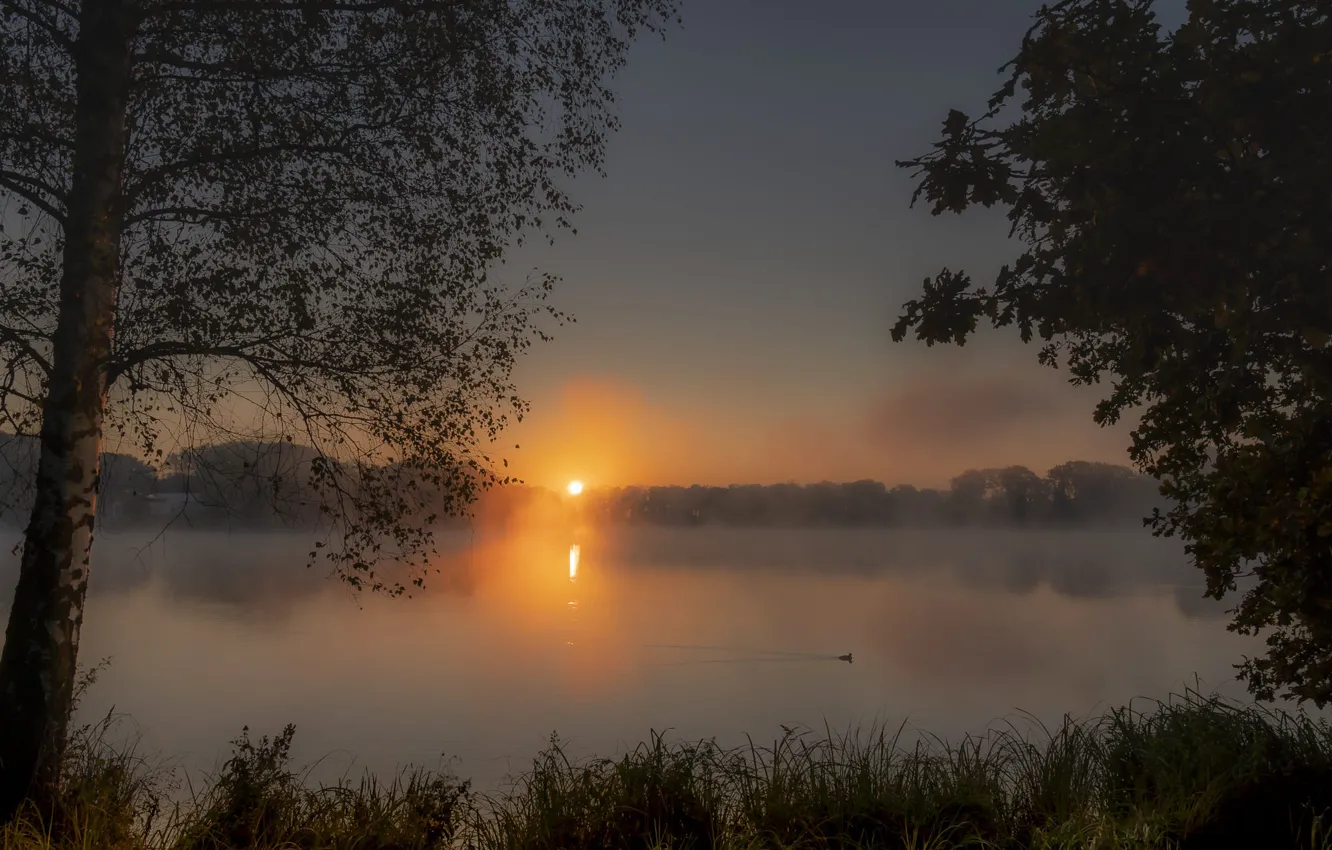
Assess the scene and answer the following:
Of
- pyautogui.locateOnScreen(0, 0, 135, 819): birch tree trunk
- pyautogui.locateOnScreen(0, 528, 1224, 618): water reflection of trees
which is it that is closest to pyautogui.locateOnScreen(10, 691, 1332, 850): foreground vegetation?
pyautogui.locateOnScreen(0, 0, 135, 819): birch tree trunk

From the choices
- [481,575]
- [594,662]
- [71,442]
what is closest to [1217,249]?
[71,442]

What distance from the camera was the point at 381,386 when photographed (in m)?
12.1

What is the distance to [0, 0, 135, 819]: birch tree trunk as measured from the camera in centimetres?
1026

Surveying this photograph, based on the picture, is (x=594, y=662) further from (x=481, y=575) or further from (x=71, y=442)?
(x=481, y=575)

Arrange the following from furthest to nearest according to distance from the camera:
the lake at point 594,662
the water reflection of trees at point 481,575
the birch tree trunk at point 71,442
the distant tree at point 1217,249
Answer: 1. the water reflection of trees at point 481,575
2. the lake at point 594,662
3. the birch tree trunk at point 71,442
4. the distant tree at point 1217,249

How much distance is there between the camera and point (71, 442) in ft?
34.8

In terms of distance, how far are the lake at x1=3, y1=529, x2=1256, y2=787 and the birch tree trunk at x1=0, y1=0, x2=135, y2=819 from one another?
3.13 ft

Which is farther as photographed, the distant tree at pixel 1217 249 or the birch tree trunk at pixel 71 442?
the birch tree trunk at pixel 71 442

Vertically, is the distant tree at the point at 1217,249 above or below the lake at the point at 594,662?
above

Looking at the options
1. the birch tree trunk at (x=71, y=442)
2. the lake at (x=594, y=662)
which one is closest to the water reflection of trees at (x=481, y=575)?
the lake at (x=594, y=662)

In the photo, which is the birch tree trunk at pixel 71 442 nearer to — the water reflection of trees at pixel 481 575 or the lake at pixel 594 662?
the lake at pixel 594 662

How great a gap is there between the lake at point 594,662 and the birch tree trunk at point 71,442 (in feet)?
3.13

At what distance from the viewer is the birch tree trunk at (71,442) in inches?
404

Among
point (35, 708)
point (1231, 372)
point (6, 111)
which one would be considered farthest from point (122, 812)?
point (1231, 372)
